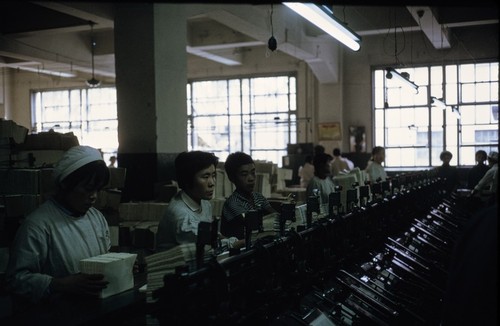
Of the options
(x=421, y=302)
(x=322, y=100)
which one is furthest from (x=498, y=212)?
(x=322, y=100)

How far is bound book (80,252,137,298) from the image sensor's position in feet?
5.52

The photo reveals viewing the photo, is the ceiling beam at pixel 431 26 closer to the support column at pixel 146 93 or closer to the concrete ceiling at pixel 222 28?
the concrete ceiling at pixel 222 28

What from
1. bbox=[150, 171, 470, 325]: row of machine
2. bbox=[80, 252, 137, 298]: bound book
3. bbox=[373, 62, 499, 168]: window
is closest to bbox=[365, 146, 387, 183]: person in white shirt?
bbox=[150, 171, 470, 325]: row of machine

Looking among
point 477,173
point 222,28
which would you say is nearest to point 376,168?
point 477,173

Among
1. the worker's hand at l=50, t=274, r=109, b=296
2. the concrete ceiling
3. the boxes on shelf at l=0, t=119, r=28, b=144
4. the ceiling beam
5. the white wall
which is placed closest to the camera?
the worker's hand at l=50, t=274, r=109, b=296

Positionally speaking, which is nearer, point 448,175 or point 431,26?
point 448,175

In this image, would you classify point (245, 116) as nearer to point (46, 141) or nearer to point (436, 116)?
point (436, 116)

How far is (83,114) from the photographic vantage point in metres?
15.7

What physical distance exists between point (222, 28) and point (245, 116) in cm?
346

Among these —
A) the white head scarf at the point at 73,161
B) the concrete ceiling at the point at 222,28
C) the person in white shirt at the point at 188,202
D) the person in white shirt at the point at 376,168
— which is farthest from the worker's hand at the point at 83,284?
the person in white shirt at the point at 376,168

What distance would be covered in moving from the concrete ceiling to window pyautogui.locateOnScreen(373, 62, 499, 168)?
0.96m

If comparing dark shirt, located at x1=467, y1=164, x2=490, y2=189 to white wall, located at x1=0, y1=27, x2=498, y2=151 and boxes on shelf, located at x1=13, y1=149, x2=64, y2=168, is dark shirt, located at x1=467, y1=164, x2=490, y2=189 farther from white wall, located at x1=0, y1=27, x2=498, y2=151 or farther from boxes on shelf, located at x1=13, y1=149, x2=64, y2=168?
boxes on shelf, located at x1=13, y1=149, x2=64, y2=168

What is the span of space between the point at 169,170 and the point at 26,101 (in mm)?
11699

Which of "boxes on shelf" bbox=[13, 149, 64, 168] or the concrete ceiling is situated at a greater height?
the concrete ceiling
